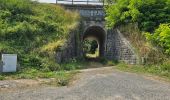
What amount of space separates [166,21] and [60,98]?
46.5 feet

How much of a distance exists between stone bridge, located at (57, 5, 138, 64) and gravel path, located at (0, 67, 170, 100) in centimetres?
639

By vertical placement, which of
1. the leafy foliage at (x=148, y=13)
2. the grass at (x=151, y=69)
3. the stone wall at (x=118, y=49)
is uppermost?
the leafy foliage at (x=148, y=13)

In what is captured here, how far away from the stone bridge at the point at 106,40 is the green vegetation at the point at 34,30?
922 millimetres

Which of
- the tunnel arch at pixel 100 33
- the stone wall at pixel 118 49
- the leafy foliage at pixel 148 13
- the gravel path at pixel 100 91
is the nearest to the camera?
the gravel path at pixel 100 91

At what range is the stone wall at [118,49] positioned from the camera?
22.4m

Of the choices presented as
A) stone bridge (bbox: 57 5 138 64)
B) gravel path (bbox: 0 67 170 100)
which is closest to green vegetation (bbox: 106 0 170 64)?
stone bridge (bbox: 57 5 138 64)

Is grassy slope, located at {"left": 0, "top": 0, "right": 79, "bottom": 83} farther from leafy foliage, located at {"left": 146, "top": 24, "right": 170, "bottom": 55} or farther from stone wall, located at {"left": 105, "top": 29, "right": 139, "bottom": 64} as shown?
leafy foliage, located at {"left": 146, "top": 24, "right": 170, "bottom": 55}

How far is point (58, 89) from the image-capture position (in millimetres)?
12523

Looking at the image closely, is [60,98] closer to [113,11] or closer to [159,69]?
[159,69]

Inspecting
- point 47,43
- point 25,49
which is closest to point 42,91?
point 25,49

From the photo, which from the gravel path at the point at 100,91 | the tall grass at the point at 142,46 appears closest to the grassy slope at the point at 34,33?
the gravel path at the point at 100,91

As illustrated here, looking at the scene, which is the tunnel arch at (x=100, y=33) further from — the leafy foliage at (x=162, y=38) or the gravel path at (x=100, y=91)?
the gravel path at (x=100, y=91)

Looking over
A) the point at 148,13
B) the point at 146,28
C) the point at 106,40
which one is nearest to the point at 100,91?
the point at 146,28

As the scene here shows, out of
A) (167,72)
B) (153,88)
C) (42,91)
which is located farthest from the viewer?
(167,72)
